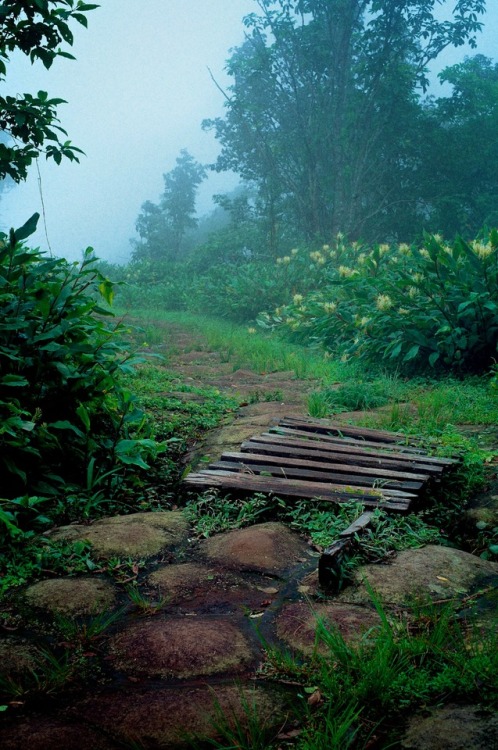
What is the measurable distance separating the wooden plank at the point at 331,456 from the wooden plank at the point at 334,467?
0.13 ft

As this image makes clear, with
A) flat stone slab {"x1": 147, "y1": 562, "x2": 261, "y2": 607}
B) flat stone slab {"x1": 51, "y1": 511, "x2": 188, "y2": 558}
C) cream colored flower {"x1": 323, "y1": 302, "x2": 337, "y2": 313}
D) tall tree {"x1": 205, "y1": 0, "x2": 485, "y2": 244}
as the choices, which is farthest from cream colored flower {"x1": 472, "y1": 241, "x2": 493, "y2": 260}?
tall tree {"x1": 205, "y1": 0, "x2": 485, "y2": 244}

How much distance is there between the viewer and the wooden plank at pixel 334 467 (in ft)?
10.1

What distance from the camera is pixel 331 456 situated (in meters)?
3.51

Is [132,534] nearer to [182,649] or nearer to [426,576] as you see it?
[182,649]

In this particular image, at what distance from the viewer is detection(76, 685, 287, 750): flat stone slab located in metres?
1.35

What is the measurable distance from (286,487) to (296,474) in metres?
0.22

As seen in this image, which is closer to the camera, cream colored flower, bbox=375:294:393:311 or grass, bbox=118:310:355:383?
cream colored flower, bbox=375:294:393:311

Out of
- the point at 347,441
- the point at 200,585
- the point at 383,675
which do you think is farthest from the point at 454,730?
the point at 347,441

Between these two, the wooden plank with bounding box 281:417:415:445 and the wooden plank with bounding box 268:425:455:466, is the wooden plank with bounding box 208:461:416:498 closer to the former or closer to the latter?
the wooden plank with bounding box 268:425:455:466

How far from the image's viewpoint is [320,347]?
8.37 metres

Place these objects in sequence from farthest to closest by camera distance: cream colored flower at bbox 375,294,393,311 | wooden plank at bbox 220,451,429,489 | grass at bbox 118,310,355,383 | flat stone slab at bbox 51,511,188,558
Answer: grass at bbox 118,310,355,383 < cream colored flower at bbox 375,294,393,311 < wooden plank at bbox 220,451,429,489 < flat stone slab at bbox 51,511,188,558

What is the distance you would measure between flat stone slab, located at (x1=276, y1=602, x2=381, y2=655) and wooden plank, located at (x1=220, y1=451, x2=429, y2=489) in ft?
3.92

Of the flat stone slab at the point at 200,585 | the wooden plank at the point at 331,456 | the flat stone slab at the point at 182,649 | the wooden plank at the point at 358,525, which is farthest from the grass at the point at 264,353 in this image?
the flat stone slab at the point at 182,649

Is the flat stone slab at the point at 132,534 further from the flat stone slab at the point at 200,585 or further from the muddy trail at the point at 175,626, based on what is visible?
the flat stone slab at the point at 200,585
